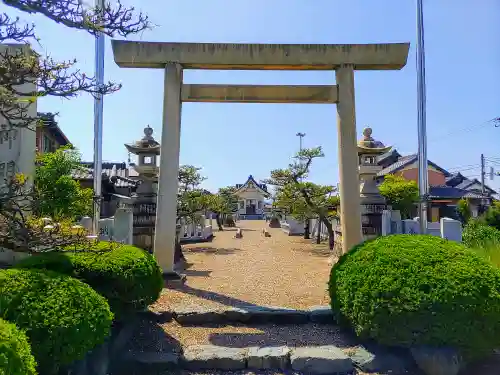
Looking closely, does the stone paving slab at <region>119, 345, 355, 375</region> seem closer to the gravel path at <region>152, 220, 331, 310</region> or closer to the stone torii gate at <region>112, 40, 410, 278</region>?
the gravel path at <region>152, 220, 331, 310</region>

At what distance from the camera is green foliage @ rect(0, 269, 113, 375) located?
9.95 ft

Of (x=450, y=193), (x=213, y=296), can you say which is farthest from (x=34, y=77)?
(x=450, y=193)

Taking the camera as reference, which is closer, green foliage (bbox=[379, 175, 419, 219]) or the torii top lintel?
the torii top lintel

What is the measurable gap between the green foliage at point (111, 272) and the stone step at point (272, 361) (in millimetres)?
591

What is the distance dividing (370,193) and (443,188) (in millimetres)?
20304

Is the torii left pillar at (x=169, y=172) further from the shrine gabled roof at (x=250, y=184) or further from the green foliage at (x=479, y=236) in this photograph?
the shrine gabled roof at (x=250, y=184)

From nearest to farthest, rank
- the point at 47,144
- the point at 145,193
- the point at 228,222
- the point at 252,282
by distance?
the point at 252,282, the point at 145,193, the point at 47,144, the point at 228,222

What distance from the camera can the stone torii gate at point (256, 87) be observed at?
7.66 metres

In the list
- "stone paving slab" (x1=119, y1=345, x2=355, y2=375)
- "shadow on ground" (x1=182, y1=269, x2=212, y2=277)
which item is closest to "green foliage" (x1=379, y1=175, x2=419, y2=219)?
"shadow on ground" (x1=182, y1=269, x2=212, y2=277)

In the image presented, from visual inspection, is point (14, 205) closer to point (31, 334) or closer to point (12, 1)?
point (31, 334)

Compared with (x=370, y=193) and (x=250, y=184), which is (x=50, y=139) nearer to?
(x=370, y=193)

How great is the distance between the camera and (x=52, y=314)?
3131 mm

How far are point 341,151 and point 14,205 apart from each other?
19.2ft

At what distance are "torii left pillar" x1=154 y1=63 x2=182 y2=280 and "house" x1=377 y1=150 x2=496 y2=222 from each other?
18206 millimetres
